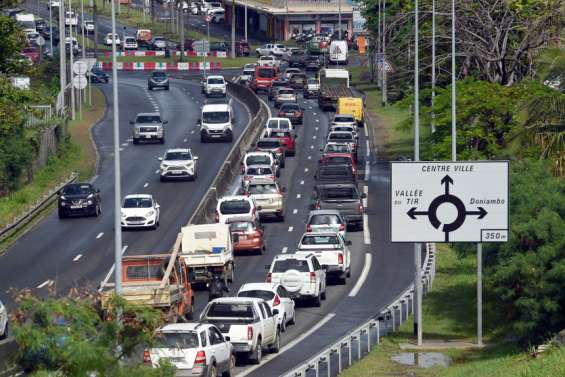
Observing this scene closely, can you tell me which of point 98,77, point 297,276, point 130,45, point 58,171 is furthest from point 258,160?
point 130,45

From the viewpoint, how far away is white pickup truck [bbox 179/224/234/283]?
43.1m

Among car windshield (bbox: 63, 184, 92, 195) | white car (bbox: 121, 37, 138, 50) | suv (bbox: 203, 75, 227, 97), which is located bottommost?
car windshield (bbox: 63, 184, 92, 195)

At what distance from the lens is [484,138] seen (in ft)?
183

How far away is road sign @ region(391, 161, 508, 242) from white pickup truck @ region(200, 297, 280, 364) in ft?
11.6

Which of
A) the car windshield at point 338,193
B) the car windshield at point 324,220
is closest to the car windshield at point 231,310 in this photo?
the car windshield at point 324,220

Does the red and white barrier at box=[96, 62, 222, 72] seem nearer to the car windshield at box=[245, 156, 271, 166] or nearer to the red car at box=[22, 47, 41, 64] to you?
the red car at box=[22, 47, 41, 64]

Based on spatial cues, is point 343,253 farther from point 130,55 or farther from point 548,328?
point 130,55

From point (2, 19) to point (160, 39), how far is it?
341ft

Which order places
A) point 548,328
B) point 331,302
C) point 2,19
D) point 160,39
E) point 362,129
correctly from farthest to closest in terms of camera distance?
point 160,39 → point 362,129 → point 2,19 → point 331,302 → point 548,328

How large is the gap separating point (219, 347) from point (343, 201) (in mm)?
27380

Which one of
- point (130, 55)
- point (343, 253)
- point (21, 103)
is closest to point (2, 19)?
point (21, 103)

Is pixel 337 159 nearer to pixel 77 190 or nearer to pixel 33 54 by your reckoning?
pixel 77 190

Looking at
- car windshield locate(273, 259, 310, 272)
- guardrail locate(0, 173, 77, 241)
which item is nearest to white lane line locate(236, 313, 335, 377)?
car windshield locate(273, 259, 310, 272)

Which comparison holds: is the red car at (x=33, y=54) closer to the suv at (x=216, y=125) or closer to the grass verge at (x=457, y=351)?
the suv at (x=216, y=125)
